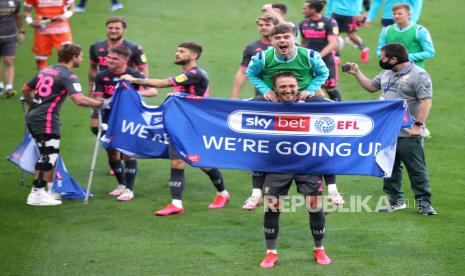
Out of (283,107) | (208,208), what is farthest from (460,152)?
(283,107)

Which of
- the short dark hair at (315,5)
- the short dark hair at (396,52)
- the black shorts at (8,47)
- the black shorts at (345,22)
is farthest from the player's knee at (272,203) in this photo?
the black shorts at (345,22)

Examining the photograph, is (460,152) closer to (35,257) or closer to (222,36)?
(35,257)

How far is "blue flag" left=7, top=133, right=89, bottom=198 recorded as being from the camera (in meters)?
11.6

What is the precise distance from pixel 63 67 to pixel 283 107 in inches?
139

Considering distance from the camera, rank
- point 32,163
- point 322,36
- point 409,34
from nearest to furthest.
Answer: point 32,163
point 409,34
point 322,36

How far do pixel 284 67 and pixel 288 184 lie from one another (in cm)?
121

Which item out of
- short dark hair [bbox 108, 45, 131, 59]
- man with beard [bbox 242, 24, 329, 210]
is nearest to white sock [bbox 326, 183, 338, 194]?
man with beard [bbox 242, 24, 329, 210]

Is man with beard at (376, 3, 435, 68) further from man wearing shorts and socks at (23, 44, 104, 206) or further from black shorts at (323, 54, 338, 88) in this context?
man wearing shorts and socks at (23, 44, 104, 206)

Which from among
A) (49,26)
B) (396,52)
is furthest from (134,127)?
(49,26)

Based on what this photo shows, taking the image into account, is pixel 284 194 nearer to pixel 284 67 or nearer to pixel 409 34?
pixel 284 67

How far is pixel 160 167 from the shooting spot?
1338 cm

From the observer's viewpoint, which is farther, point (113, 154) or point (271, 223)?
point (113, 154)

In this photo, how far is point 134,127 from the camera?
11.1m

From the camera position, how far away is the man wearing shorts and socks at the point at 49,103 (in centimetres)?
1102
